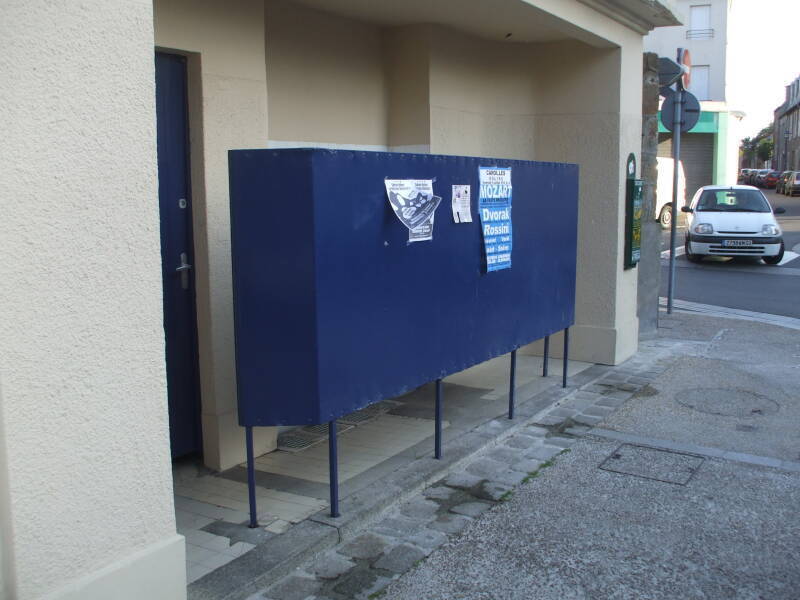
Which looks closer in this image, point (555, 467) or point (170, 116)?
point (170, 116)

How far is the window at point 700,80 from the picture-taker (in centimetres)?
4175

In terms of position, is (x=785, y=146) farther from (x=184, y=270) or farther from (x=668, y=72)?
(x=184, y=270)

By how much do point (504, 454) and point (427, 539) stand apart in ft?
4.83

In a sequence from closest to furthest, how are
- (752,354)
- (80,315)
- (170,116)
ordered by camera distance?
1. (80,315)
2. (170,116)
3. (752,354)

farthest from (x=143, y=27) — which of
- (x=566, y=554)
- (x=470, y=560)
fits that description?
(x=566, y=554)

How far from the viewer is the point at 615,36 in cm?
767

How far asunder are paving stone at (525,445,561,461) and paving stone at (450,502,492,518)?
3.03ft

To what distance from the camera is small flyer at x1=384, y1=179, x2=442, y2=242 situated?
4500 millimetres

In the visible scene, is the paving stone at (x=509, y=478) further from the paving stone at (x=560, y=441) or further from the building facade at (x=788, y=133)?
the building facade at (x=788, y=133)

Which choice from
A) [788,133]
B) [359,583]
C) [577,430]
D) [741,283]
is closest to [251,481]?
[359,583]

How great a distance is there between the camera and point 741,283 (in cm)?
1450

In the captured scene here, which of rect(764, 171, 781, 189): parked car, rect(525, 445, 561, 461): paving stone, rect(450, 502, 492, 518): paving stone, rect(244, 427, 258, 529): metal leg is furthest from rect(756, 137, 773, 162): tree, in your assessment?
rect(244, 427, 258, 529): metal leg

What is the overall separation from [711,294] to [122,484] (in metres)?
12.0

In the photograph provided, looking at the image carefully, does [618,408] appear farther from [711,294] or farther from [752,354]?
[711,294]
